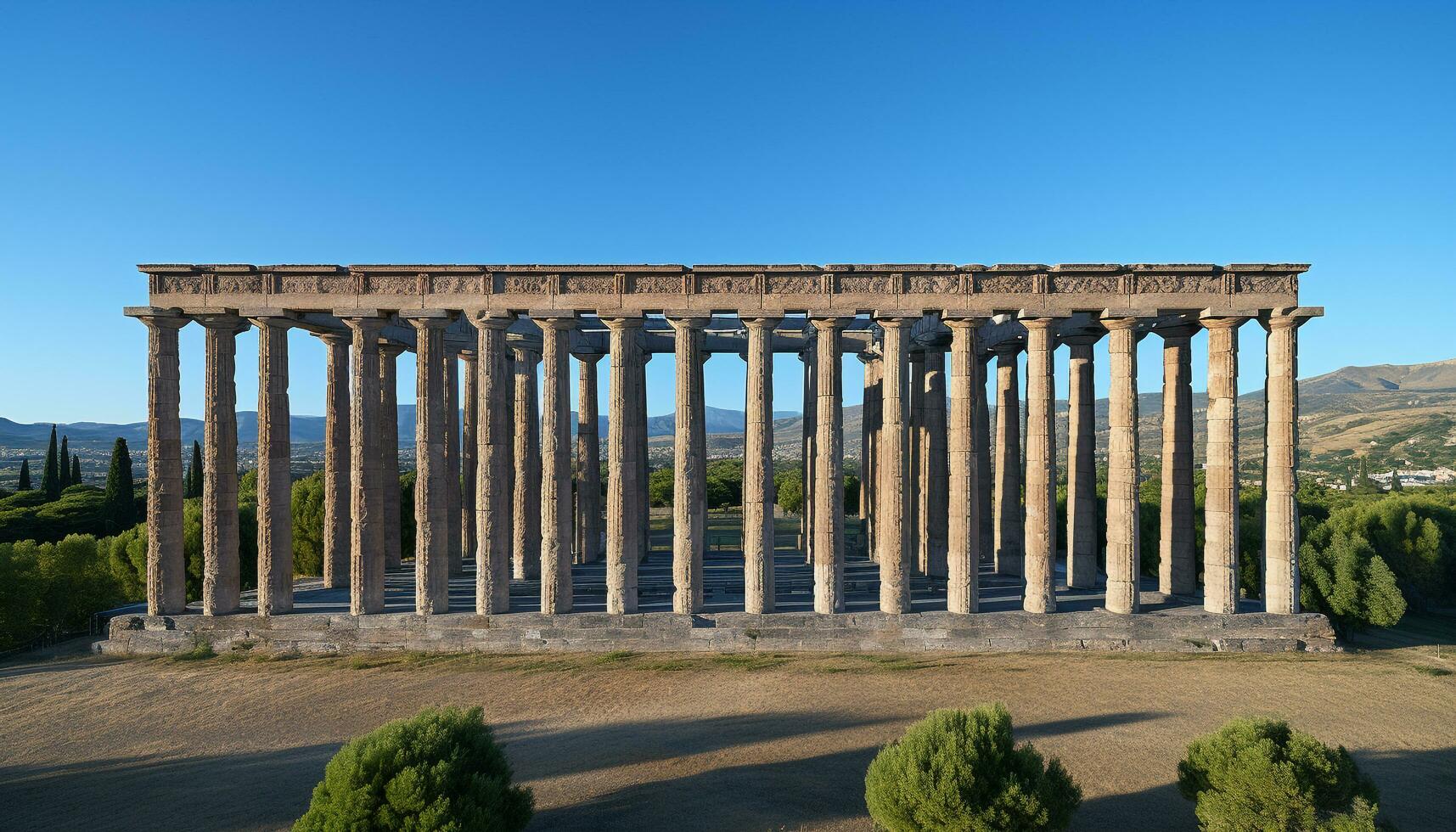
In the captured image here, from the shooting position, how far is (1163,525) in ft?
80.7

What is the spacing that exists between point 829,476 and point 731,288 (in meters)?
7.59

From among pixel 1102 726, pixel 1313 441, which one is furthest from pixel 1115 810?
pixel 1313 441

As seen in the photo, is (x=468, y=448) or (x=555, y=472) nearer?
(x=555, y=472)

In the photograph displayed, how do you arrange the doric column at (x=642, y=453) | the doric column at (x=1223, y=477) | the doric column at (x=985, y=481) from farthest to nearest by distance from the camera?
the doric column at (x=642, y=453) < the doric column at (x=985, y=481) < the doric column at (x=1223, y=477)

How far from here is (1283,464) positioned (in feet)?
70.2

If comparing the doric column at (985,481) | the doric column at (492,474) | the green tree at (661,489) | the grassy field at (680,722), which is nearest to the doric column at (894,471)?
the grassy field at (680,722)

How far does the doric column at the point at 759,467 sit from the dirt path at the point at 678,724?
295cm

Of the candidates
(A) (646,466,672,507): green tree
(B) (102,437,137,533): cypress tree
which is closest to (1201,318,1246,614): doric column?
(A) (646,466,672,507): green tree

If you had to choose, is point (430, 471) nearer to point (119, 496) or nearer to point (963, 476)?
point (963, 476)

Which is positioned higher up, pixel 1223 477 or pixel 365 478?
pixel 365 478

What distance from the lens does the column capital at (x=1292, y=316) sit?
21219 mm

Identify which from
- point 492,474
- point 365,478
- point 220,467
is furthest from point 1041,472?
point 220,467

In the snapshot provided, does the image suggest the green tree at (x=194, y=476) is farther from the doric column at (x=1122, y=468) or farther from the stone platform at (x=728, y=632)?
the doric column at (x=1122, y=468)

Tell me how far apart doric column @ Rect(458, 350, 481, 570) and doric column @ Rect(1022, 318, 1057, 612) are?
975 inches
